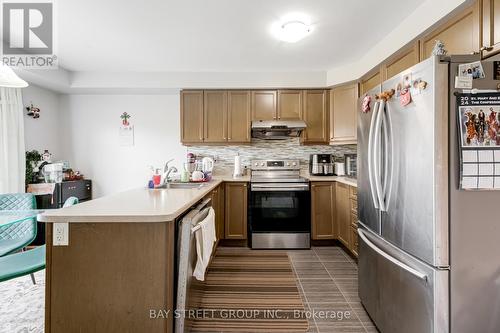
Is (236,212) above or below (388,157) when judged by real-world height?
below

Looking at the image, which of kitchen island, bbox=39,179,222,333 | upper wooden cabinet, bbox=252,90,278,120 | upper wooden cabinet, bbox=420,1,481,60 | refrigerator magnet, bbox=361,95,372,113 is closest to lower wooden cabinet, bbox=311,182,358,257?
upper wooden cabinet, bbox=252,90,278,120

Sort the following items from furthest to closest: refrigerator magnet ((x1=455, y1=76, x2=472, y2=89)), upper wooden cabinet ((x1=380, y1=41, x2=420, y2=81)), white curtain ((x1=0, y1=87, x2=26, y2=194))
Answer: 1. white curtain ((x1=0, y1=87, x2=26, y2=194))
2. upper wooden cabinet ((x1=380, y1=41, x2=420, y2=81))
3. refrigerator magnet ((x1=455, y1=76, x2=472, y2=89))

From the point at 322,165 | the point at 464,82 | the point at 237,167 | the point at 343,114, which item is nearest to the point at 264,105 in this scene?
the point at 237,167

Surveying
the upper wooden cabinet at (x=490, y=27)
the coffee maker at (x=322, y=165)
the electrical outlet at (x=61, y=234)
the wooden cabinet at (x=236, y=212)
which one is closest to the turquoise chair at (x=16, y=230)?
the electrical outlet at (x=61, y=234)

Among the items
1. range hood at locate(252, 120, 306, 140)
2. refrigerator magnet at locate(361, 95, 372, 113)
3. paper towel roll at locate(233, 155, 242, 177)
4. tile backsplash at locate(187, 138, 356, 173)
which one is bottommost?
paper towel roll at locate(233, 155, 242, 177)

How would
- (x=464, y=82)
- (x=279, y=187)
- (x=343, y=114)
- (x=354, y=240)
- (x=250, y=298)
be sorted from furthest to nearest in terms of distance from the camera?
(x=343, y=114), (x=279, y=187), (x=354, y=240), (x=250, y=298), (x=464, y=82)

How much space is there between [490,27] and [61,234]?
102 inches

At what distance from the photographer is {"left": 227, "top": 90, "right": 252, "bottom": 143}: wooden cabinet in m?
3.63

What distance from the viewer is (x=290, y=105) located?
3.63 meters

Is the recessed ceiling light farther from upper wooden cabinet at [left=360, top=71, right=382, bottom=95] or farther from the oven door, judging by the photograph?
the oven door

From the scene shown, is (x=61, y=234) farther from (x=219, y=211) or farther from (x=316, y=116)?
(x=316, y=116)

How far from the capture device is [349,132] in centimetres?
330

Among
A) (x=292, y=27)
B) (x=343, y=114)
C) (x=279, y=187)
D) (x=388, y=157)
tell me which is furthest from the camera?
(x=343, y=114)

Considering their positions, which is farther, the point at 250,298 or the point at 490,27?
the point at 250,298
